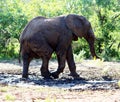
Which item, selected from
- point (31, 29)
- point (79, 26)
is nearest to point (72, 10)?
point (79, 26)

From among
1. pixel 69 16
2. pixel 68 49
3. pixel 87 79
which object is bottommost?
pixel 87 79

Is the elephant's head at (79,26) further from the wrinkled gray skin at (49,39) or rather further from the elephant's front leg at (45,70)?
the elephant's front leg at (45,70)

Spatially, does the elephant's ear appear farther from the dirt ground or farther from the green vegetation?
the green vegetation

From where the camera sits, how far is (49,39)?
12.6 meters

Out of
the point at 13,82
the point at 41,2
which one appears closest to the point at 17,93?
the point at 13,82

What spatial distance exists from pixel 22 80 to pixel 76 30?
2.37m

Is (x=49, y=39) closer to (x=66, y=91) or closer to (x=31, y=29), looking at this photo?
(x=31, y=29)

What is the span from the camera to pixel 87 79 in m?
12.4

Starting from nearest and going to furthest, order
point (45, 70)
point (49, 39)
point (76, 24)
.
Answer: point (49, 39), point (45, 70), point (76, 24)

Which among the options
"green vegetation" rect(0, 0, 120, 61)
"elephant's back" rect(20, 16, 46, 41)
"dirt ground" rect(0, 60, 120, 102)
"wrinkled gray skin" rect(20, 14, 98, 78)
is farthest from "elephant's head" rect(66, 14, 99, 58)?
"green vegetation" rect(0, 0, 120, 61)

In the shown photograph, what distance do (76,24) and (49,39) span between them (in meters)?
1.04

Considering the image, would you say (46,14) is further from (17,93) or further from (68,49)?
(17,93)

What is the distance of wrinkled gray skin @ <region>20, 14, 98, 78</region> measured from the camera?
491 inches

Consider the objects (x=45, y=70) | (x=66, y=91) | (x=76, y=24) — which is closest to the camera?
(x=66, y=91)
